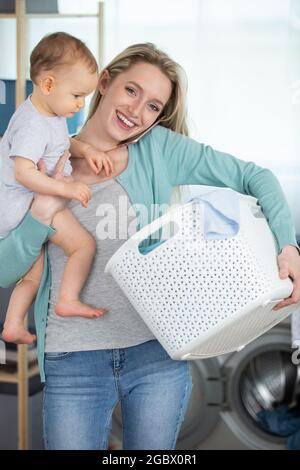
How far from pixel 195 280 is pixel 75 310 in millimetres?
227

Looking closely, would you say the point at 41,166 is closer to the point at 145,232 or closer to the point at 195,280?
the point at 145,232

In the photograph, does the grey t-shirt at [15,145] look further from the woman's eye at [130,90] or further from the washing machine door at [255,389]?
the washing machine door at [255,389]

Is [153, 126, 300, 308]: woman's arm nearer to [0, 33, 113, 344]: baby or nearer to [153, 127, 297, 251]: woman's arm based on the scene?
[153, 127, 297, 251]: woman's arm

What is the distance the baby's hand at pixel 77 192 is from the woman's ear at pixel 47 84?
0.17 meters

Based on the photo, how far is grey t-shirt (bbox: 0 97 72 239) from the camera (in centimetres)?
123

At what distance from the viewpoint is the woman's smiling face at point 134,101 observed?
1309 millimetres

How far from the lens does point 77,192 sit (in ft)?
3.95

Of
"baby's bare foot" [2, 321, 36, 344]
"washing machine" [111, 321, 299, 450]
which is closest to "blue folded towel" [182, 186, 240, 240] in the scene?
"baby's bare foot" [2, 321, 36, 344]

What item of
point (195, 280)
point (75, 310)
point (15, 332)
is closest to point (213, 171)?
point (195, 280)

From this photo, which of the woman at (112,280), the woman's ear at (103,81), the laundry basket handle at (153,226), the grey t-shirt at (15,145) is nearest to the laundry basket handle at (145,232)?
the laundry basket handle at (153,226)

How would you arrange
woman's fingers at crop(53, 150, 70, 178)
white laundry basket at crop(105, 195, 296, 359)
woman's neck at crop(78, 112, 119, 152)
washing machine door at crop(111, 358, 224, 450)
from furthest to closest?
washing machine door at crop(111, 358, 224, 450) < woman's neck at crop(78, 112, 119, 152) < woman's fingers at crop(53, 150, 70, 178) < white laundry basket at crop(105, 195, 296, 359)

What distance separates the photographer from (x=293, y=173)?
2.47 meters
